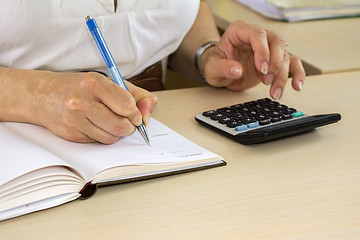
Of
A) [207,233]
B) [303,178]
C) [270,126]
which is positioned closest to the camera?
[207,233]

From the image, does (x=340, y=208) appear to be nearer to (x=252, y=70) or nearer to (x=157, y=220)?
(x=157, y=220)

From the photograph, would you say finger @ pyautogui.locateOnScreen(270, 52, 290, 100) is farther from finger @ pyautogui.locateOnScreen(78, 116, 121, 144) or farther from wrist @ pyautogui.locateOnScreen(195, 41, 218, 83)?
finger @ pyautogui.locateOnScreen(78, 116, 121, 144)

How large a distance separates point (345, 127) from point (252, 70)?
211 millimetres

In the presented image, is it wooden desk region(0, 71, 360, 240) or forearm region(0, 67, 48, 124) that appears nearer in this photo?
wooden desk region(0, 71, 360, 240)

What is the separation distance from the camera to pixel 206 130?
0.72 m

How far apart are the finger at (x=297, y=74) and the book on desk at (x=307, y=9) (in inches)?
21.9

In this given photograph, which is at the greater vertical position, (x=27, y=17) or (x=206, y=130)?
(x=27, y=17)

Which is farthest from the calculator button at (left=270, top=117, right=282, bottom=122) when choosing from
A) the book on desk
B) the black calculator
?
the book on desk

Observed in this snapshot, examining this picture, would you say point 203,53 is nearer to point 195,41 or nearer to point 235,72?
point 195,41

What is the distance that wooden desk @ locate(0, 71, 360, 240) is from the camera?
471mm

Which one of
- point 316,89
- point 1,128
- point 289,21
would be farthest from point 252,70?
point 289,21

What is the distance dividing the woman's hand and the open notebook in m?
0.22

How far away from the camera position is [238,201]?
526 mm

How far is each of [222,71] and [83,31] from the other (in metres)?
0.25
